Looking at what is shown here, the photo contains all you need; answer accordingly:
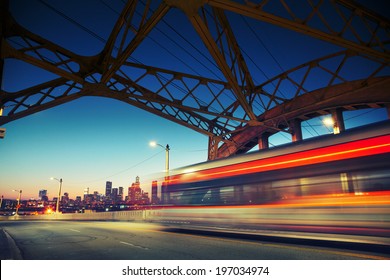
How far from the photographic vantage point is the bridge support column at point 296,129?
19.8 m

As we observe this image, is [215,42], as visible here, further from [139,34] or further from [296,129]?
[296,129]

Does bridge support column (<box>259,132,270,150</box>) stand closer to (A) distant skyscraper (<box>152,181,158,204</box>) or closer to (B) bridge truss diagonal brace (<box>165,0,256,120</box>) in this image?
(B) bridge truss diagonal brace (<box>165,0,256,120</box>)

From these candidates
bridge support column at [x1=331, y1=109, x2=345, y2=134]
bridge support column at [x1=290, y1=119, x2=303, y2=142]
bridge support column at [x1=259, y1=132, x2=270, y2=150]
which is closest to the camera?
bridge support column at [x1=331, y1=109, x2=345, y2=134]

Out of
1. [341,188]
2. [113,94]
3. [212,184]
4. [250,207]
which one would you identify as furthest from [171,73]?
[341,188]

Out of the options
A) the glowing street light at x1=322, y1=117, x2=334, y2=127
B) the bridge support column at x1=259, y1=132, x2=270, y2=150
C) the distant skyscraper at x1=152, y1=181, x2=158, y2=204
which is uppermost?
the glowing street light at x1=322, y1=117, x2=334, y2=127

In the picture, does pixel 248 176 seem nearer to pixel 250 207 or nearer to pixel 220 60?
pixel 250 207

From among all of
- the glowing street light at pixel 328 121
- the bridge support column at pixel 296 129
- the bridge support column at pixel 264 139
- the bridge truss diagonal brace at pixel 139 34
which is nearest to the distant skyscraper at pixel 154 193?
the bridge truss diagonal brace at pixel 139 34

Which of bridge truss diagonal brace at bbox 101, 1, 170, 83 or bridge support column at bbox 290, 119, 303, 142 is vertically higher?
bridge truss diagonal brace at bbox 101, 1, 170, 83

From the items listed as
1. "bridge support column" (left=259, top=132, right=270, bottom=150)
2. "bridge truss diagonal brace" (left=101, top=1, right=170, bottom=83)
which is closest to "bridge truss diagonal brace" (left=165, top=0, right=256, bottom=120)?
"bridge truss diagonal brace" (left=101, top=1, right=170, bottom=83)

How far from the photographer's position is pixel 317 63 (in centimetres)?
1270

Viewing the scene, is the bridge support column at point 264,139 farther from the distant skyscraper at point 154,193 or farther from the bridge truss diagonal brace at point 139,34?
the bridge truss diagonal brace at point 139,34

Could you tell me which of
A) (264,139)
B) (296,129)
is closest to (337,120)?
(296,129)

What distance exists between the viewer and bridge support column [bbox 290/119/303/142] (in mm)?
19781

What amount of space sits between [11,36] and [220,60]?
966 cm
